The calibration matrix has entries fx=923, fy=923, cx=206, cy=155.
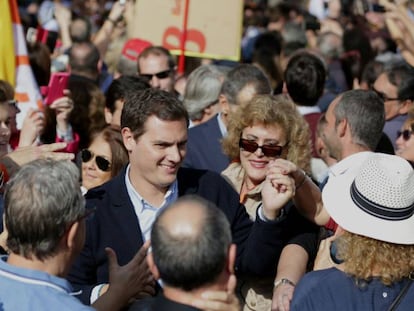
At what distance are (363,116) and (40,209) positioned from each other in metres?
2.74

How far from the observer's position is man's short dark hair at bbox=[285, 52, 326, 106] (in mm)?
7492

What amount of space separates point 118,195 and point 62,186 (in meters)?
0.95

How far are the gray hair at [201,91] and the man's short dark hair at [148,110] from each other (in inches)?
114

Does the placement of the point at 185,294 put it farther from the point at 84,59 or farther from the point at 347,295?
the point at 84,59

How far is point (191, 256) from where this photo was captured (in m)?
2.96

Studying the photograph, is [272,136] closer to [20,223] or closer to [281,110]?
[281,110]

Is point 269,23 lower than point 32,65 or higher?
lower

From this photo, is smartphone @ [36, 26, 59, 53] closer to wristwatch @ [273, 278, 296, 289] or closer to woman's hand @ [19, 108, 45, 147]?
woman's hand @ [19, 108, 45, 147]

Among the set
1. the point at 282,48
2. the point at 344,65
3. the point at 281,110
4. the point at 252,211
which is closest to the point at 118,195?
the point at 252,211

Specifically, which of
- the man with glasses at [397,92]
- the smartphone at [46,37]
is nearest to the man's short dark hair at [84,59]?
the smartphone at [46,37]

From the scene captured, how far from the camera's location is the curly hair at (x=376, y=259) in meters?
3.51

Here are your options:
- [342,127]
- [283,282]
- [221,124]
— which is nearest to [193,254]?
[283,282]

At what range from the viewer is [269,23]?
19125mm

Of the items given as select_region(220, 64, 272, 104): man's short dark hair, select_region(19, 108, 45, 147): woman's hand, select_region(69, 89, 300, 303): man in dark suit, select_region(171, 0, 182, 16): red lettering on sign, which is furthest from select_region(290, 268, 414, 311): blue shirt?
select_region(171, 0, 182, 16): red lettering on sign
